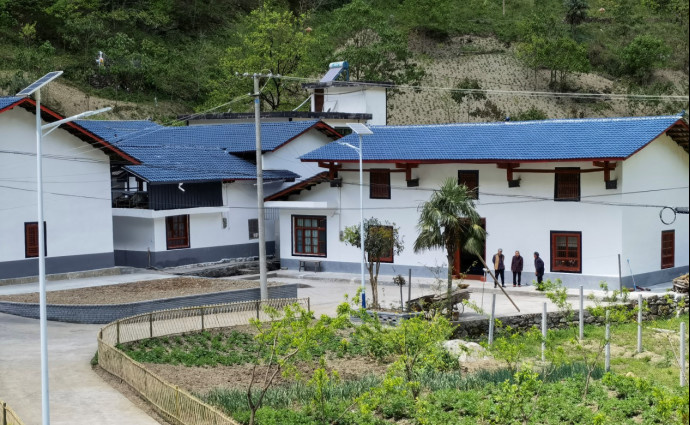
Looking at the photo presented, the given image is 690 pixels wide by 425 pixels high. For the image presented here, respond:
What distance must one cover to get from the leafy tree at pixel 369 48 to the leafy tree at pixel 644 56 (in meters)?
21.5

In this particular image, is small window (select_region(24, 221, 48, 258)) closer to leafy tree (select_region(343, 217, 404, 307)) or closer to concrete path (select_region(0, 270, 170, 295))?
concrete path (select_region(0, 270, 170, 295))

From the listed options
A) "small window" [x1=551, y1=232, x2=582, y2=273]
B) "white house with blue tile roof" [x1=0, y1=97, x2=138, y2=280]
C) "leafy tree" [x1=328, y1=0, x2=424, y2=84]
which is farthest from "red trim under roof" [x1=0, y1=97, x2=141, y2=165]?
Result: "leafy tree" [x1=328, y1=0, x2=424, y2=84]

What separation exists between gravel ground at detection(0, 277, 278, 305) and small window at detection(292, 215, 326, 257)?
6.26m

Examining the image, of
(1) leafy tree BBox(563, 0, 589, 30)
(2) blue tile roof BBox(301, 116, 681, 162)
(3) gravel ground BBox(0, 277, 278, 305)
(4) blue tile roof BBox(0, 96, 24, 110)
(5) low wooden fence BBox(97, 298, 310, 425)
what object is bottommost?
(5) low wooden fence BBox(97, 298, 310, 425)

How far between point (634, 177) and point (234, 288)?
1516 cm

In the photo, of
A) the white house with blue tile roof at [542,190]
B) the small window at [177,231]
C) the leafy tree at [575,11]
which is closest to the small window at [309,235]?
the white house with blue tile roof at [542,190]

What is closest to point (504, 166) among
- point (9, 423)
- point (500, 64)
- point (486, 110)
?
point (9, 423)

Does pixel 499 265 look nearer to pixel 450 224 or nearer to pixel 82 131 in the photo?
pixel 450 224

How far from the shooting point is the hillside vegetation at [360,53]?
69.6 m

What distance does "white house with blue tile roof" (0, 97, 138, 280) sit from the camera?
35.5 m

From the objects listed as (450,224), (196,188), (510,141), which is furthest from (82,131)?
(510,141)

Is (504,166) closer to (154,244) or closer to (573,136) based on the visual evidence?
(573,136)

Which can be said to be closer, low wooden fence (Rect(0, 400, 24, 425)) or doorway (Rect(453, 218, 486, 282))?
low wooden fence (Rect(0, 400, 24, 425))

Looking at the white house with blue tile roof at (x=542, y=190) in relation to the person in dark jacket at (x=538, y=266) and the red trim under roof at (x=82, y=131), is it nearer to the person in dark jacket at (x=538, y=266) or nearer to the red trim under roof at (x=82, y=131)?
the person in dark jacket at (x=538, y=266)
